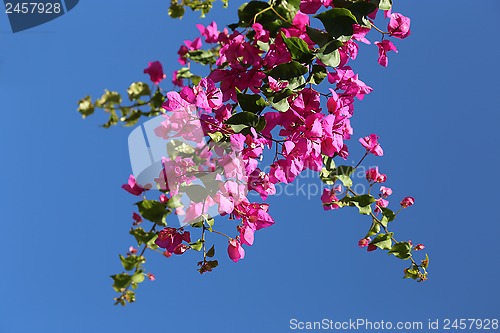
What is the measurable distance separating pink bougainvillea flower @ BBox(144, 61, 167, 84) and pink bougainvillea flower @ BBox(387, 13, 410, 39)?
785 mm

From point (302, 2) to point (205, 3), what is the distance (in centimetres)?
64

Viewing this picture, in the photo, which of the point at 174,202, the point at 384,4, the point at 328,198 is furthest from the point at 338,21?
the point at 328,198

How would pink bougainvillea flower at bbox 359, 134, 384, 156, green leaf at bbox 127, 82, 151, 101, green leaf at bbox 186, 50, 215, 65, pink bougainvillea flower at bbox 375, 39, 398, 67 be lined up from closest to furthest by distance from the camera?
pink bougainvillea flower at bbox 375, 39, 398, 67 → pink bougainvillea flower at bbox 359, 134, 384, 156 → green leaf at bbox 186, 50, 215, 65 → green leaf at bbox 127, 82, 151, 101

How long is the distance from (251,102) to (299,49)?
0.12m

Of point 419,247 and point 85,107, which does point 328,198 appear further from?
point 85,107

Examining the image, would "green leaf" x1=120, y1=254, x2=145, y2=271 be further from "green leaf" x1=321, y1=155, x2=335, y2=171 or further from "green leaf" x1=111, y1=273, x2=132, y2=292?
"green leaf" x1=321, y1=155, x2=335, y2=171

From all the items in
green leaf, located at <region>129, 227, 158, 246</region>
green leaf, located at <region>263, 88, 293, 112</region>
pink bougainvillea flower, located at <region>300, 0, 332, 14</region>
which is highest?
pink bougainvillea flower, located at <region>300, 0, 332, 14</region>

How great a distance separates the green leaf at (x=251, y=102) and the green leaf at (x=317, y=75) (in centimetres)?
11

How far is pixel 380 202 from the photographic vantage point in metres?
1.19

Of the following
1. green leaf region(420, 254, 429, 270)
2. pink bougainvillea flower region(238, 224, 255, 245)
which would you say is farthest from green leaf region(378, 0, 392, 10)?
green leaf region(420, 254, 429, 270)

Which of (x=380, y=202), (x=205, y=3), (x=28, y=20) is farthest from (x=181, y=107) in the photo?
(x=28, y=20)

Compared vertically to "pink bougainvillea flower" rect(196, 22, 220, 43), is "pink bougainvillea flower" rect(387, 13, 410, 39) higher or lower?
lower

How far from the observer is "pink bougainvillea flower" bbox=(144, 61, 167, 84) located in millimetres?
1507

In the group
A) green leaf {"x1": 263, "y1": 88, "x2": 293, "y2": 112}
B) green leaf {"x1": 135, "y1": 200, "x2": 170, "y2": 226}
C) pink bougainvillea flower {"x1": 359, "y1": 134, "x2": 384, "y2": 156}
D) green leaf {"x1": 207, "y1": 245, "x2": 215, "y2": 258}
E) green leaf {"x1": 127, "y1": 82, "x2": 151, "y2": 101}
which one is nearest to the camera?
green leaf {"x1": 135, "y1": 200, "x2": 170, "y2": 226}
